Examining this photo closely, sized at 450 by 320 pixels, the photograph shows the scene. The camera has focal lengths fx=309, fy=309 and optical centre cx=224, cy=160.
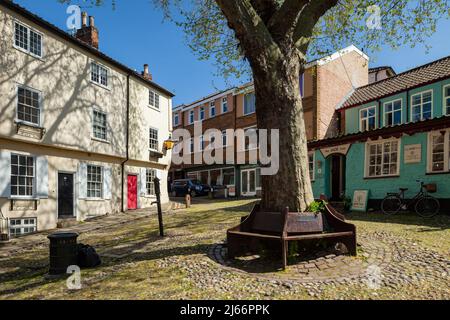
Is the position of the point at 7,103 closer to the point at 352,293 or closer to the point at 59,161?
the point at 59,161

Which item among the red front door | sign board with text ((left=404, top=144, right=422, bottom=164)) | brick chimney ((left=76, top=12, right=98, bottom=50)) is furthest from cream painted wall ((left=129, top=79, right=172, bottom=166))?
sign board with text ((left=404, top=144, right=422, bottom=164))

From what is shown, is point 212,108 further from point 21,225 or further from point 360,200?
point 21,225

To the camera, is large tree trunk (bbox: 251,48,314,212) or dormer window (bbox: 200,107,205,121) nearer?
large tree trunk (bbox: 251,48,314,212)

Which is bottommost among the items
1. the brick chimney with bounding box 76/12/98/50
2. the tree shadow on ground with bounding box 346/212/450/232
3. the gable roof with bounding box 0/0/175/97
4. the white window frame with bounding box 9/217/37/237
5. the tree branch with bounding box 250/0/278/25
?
the white window frame with bounding box 9/217/37/237

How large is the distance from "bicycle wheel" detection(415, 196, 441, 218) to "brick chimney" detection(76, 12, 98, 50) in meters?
18.4

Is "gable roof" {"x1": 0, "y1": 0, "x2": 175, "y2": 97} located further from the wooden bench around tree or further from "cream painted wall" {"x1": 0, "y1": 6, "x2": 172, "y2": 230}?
the wooden bench around tree

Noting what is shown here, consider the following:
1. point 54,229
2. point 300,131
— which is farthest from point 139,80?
point 300,131

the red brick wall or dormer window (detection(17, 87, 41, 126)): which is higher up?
the red brick wall

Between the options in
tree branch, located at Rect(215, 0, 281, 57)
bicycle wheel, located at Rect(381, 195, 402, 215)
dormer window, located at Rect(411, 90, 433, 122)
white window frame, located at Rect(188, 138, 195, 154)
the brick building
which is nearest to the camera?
tree branch, located at Rect(215, 0, 281, 57)

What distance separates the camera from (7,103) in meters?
12.1

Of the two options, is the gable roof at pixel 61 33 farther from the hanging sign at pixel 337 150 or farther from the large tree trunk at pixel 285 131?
the hanging sign at pixel 337 150

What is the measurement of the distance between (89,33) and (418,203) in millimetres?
18869

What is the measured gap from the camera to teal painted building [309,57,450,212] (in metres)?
12.3
